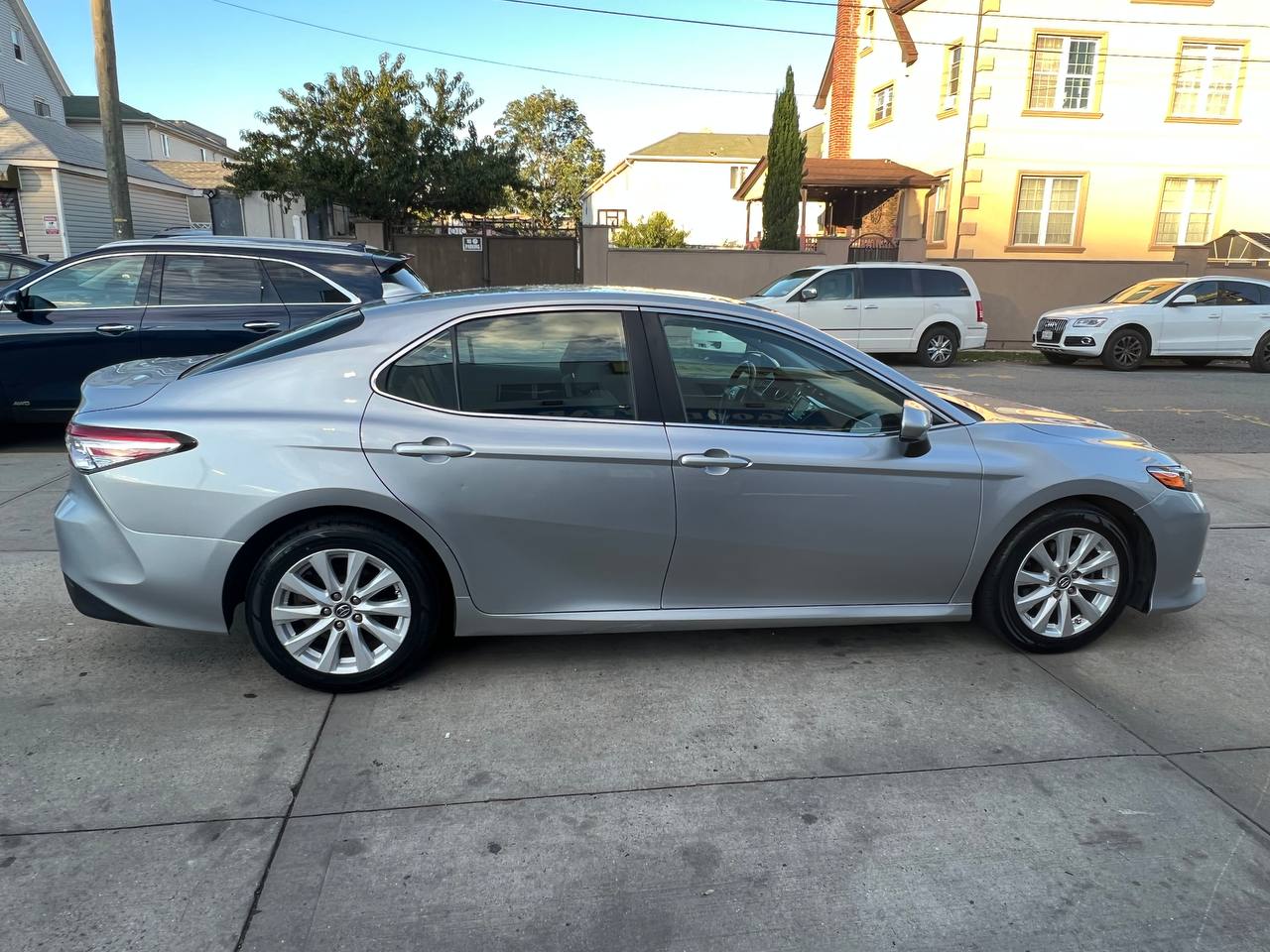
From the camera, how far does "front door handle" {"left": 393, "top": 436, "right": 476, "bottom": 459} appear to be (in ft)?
10.7

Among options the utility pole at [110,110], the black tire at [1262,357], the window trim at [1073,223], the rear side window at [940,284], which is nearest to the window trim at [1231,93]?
the window trim at [1073,223]

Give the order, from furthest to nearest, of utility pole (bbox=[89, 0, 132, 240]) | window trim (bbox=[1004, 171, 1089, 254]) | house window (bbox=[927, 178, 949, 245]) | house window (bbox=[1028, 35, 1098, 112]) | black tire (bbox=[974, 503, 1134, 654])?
1. house window (bbox=[927, 178, 949, 245])
2. window trim (bbox=[1004, 171, 1089, 254])
3. house window (bbox=[1028, 35, 1098, 112])
4. utility pole (bbox=[89, 0, 132, 240])
5. black tire (bbox=[974, 503, 1134, 654])

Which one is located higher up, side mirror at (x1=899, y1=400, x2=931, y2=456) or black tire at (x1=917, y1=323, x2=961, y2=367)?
side mirror at (x1=899, y1=400, x2=931, y2=456)

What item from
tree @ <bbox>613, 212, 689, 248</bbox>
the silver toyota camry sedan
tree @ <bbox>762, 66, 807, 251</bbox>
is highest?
tree @ <bbox>762, 66, 807, 251</bbox>

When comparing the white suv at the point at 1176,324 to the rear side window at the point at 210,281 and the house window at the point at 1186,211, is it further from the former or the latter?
the rear side window at the point at 210,281

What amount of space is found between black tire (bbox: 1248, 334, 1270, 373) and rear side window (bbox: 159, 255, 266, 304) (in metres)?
16.6

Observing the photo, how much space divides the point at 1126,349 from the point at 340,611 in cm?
1559

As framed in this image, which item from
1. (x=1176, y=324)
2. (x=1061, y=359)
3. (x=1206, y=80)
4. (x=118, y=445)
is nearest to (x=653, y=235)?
(x=1061, y=359)

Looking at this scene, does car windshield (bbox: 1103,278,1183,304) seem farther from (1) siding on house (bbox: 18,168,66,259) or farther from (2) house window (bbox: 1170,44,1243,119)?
(1) siding on house (bbox: 18,168,66,259)

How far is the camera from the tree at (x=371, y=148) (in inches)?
878

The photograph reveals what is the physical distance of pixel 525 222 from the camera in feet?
70.1

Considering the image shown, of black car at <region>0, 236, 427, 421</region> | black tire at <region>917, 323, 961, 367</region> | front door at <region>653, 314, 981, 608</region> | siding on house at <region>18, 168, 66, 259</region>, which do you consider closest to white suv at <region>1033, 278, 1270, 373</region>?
black tire at <region>917, 323, 961, 367</region>

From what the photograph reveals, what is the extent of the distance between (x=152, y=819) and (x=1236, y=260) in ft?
80.9

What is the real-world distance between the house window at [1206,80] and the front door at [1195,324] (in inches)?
370
